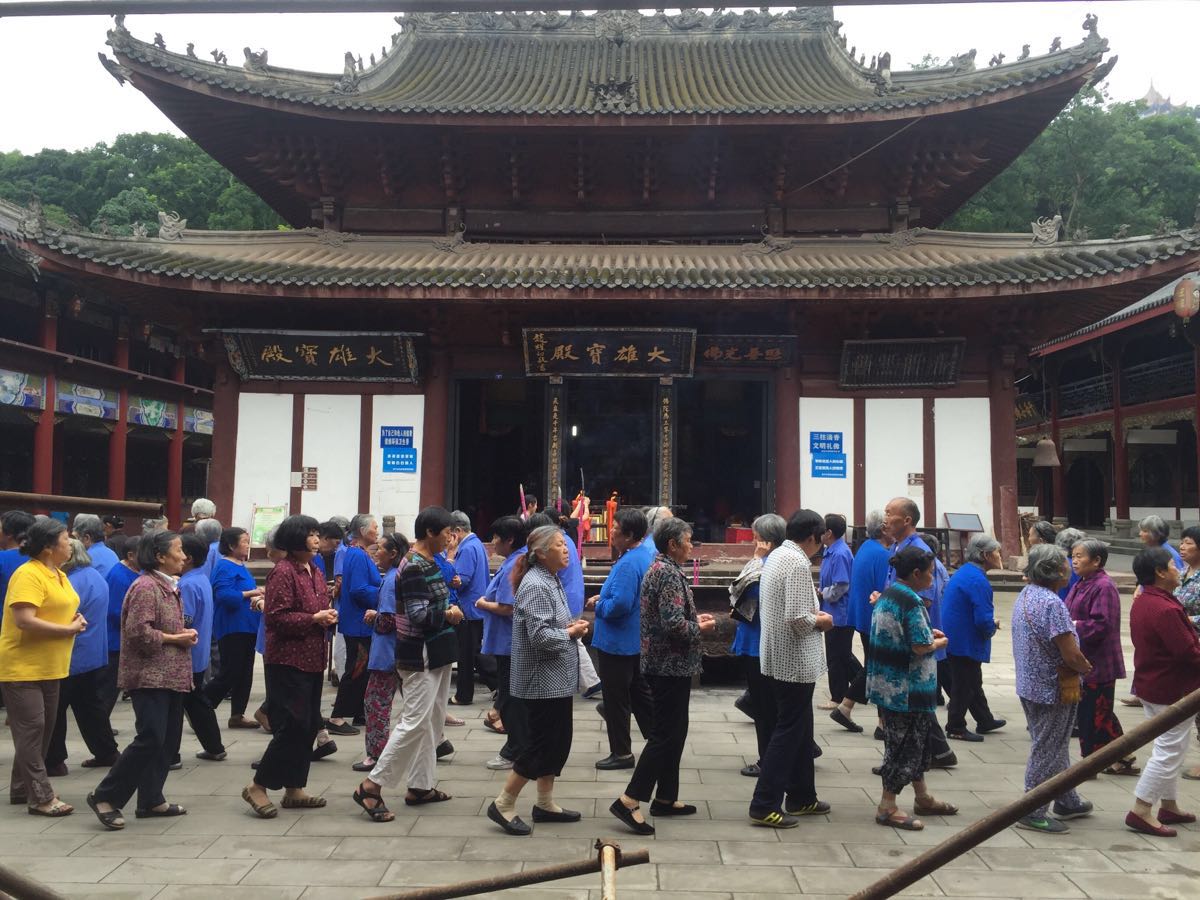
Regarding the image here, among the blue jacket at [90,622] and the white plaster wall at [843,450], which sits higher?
the white plaster wall at [843,450]

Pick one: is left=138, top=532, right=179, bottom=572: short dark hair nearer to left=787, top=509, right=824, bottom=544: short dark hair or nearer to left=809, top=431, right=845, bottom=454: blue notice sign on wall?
left=787, top=509, right=824, bottom=544: short dark hair

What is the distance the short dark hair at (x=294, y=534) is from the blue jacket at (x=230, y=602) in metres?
1.77

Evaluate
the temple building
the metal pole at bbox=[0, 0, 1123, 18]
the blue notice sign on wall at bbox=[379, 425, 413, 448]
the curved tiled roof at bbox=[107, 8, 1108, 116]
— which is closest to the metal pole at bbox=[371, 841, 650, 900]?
the metal pole at bbox=[0, 0, 1123, 18]

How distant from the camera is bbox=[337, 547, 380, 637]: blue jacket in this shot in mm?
6676

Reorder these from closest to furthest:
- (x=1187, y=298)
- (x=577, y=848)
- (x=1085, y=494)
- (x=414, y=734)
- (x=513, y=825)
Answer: (x=577, y=848), (x=513, y=825), (x=414, y=734), (x=1187, y=298), (x=1085, y=494)

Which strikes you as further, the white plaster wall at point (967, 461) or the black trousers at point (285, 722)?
the white plaster wall at point (967, 461)

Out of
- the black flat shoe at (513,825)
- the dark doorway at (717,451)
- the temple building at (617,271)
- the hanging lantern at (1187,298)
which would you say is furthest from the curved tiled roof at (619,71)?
the black flat shoe at (513,825)

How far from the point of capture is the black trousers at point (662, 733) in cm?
464

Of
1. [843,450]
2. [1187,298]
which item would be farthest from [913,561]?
[1187,298]

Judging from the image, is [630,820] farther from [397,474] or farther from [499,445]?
[499,445]

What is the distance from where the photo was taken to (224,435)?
42.5ft

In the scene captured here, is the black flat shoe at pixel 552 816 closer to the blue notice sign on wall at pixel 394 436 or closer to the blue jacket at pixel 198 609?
the blue jacket at pixel 198 609

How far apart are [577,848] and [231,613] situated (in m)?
3.47

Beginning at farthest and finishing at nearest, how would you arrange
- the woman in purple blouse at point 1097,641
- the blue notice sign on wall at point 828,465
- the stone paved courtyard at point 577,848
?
the blue notice sign on wall at point 828,465, the woman in purple blouse at point 1097,641, the stone paved courtyard at point 577,848
